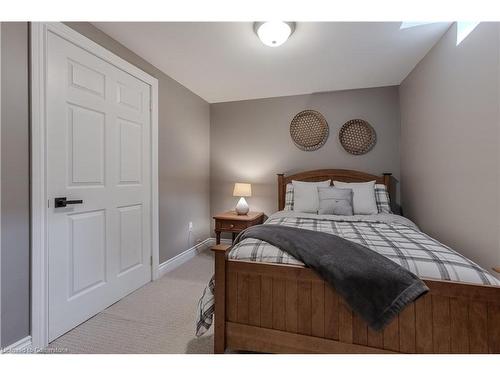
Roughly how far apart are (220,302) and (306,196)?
180cm

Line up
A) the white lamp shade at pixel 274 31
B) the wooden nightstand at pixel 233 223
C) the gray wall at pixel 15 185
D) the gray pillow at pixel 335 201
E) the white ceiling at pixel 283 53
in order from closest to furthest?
the gray wall at pixel 15 185
the white lamp shade at pixel 274 31
the white ceiling at pixel 283 53
the gray pillow at pixel 335 201
the wooden nightstand at pixel 233 223

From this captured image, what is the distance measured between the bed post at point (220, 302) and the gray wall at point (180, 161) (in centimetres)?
145

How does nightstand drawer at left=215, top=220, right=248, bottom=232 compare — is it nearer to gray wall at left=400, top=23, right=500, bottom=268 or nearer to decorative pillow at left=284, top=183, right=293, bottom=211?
decorative pillow at left=284, top=183, right=293, bottom=211

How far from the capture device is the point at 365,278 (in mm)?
1123

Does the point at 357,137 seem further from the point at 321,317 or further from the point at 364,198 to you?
the point at 321,317

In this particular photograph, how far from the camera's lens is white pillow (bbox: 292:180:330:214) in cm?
279

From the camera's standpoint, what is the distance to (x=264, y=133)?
352 centimetres

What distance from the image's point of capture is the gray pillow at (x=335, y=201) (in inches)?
102

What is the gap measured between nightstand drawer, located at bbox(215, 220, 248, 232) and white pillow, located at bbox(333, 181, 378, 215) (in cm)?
132

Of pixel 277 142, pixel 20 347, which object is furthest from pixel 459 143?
pixel 20 347

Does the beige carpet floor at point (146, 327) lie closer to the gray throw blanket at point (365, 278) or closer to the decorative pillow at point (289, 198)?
the gray throw blanket at point (365, 278)

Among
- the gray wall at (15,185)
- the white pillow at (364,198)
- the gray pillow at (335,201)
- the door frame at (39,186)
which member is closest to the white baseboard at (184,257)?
the door frame at (39,186)

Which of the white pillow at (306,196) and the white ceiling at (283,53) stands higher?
the white ceiling at (283,53)
